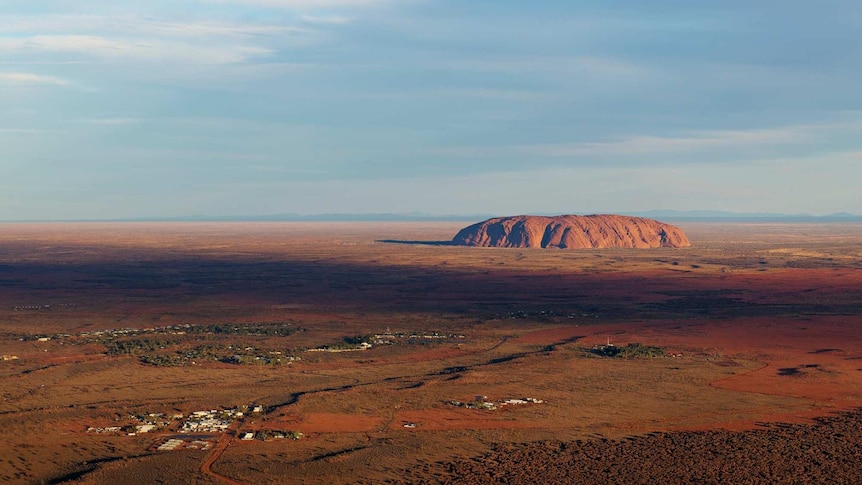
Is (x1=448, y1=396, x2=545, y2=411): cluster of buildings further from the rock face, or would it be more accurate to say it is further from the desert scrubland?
the rock face

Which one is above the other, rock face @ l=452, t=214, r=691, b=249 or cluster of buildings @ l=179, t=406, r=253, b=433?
rock face @ l=452, t=214, r=691, b=249

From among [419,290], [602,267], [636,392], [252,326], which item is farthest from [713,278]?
[636,392]

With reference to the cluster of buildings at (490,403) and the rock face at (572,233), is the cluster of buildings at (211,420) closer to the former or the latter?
the cluster of buildings at (490,403)

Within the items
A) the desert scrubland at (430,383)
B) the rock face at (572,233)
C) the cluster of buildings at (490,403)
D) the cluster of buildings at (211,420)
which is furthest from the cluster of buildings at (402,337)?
the rock face at (572,233)

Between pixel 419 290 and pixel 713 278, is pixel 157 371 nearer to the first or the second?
pixel 419 290

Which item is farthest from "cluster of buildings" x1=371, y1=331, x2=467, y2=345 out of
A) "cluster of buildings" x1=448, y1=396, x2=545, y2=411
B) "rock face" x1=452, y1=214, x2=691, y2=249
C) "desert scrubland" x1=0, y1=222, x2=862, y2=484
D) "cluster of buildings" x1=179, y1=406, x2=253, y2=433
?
"rock face" x1=452, y1=214, x2=691, y2=249
